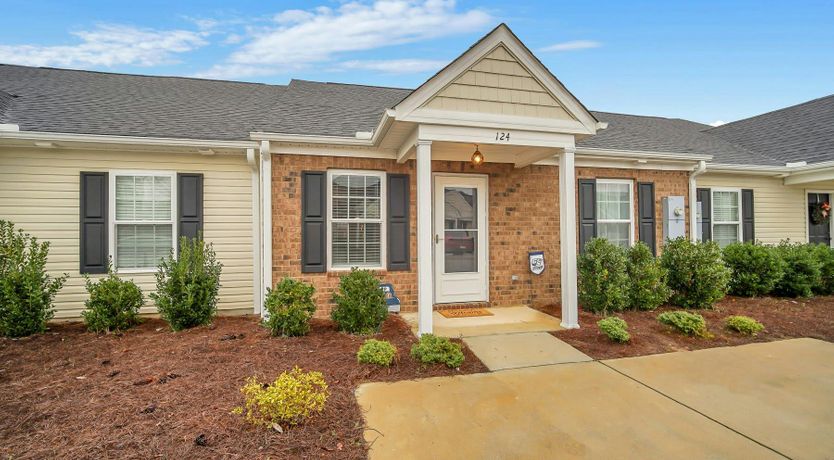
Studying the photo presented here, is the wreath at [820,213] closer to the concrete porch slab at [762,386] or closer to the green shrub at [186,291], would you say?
the concrete porch slab at [762,386]

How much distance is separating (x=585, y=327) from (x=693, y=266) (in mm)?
2456

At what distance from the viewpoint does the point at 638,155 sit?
22.0ft

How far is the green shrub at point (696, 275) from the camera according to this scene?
19.3ft

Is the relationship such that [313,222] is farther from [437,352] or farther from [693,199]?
[693,199]

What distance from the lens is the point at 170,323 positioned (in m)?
4.87

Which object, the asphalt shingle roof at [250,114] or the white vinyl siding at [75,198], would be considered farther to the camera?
the asphalt shingle roof at [250,114]

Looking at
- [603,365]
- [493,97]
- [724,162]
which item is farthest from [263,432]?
[724,162]

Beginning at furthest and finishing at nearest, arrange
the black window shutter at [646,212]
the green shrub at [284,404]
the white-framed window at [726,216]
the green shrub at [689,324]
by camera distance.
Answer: the white-framed window at [726,216] → the black window shutter at [646,212] → the green shrub at [689,324] → the green shrub at [284,404]

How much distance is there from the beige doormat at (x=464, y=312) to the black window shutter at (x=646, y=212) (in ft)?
11.8

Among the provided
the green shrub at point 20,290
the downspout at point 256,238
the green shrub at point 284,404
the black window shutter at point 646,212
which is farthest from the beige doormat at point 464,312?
the green shrub at point 20,290

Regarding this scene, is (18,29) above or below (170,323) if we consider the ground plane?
above

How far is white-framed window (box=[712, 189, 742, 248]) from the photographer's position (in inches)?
310

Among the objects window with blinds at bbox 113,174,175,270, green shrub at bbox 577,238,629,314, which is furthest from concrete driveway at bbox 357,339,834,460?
window with blinds at bbox 113,174,175,270

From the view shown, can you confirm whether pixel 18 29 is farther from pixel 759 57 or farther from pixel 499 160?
pixel 759 57
